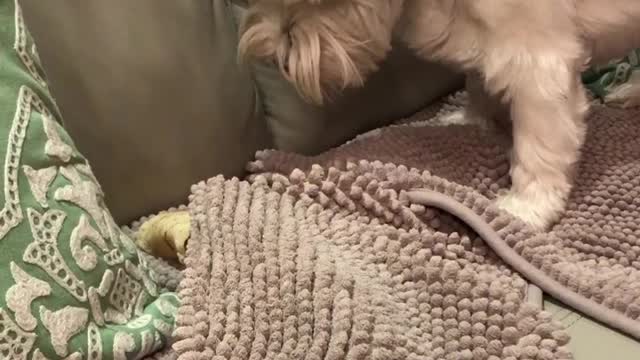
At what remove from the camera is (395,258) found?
1.30m

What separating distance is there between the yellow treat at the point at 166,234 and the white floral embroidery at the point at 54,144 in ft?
0.67

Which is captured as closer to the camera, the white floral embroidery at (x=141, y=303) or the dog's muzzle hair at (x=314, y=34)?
the white floral embroidery at (x=141, y=303)

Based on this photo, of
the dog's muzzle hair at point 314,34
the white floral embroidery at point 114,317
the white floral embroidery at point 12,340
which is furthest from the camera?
the dog's muzzle hair at point 314,34

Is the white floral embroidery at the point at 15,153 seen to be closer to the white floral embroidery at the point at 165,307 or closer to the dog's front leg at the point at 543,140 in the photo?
the white floral embroidery at the point at 165,307

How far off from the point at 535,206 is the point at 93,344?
2.26 feet

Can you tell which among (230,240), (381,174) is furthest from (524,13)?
(230,240)

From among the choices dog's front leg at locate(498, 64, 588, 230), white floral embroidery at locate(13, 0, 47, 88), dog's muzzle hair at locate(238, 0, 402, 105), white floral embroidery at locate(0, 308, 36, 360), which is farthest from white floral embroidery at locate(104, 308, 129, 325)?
dog's front leg at locate(498, 64, 588, 230)

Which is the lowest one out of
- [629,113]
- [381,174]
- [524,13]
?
[629,113]

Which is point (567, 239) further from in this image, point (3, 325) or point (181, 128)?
point (3, 325)

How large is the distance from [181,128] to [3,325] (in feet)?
1.72

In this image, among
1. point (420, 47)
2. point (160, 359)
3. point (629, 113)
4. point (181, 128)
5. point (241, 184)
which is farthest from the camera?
point (629, 113)

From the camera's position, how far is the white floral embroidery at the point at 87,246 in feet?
3.63

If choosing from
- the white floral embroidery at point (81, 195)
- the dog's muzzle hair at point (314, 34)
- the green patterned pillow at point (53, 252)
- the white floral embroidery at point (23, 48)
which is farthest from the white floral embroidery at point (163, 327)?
the dog's muzzle hair at point (314, 34)

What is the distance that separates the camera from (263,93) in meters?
1.63
